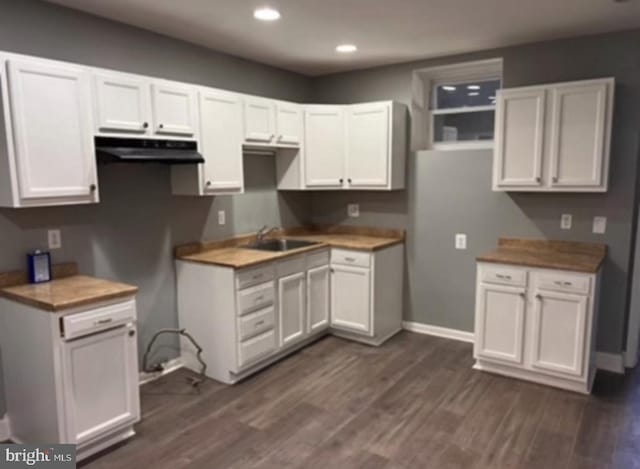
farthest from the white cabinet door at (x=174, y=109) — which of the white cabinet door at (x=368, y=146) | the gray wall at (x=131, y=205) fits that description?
the white cabinet door at (x=368, y=146)

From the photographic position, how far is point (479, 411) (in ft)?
9.76

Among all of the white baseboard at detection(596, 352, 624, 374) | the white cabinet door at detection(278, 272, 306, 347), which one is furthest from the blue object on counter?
the white baseboard at detection(596, 352, 624, 374)

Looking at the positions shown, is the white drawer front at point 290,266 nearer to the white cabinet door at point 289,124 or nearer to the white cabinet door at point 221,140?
the white cabinet door at point 221,140

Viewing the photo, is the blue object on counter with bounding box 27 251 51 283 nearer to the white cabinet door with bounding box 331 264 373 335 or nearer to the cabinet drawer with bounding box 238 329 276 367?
the cabinet drawer with bounding box 238 329 276 367

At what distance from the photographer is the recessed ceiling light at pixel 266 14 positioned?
9.30ft

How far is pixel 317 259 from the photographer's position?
13.3 ft

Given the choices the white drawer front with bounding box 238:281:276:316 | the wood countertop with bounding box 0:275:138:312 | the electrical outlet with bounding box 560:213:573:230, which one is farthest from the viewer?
the electrical outlet with bounding box 560:213:573:230

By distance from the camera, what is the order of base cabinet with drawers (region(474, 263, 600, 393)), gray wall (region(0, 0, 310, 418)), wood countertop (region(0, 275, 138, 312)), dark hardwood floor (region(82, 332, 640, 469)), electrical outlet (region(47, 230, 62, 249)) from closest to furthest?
1. wood countertop (region(0, 275, 138, 312))
2. dark hardwood floor (region(82, 332, 640, 469))
3. gray wall (region(0, 0, 310, 418))
4. electrical outlet (region(47, 230, 62, 249))
5. base cabinet with drawers (region(474, 263, 600, 393))

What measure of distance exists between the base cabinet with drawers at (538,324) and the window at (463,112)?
136 cm

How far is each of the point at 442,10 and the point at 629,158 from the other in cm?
179

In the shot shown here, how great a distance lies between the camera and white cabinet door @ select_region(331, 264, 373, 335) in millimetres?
4027

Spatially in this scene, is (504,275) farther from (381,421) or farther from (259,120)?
(259,120)

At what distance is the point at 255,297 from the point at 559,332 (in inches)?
86.2

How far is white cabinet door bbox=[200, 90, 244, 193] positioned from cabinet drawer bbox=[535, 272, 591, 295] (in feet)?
7.67
